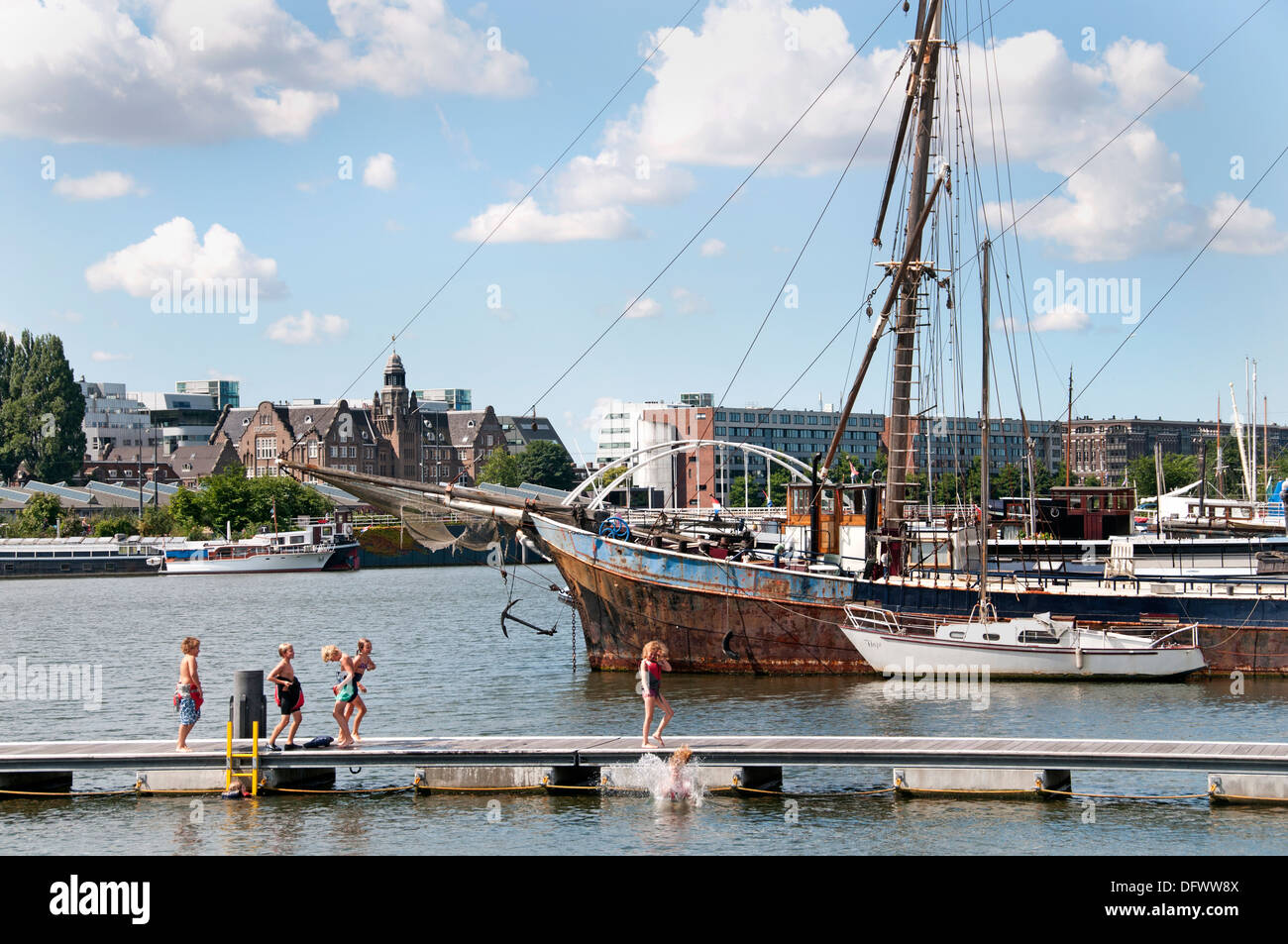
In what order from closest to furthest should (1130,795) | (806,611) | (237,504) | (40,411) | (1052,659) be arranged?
(1130,795) < (1052,659) < (806,611) < (237,504) < (40,411)

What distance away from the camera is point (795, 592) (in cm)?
4084

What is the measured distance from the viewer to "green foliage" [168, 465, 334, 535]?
465ft

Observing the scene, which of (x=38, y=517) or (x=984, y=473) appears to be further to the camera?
(x=38, y=517)

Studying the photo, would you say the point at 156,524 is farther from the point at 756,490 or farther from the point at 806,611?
the point at 806,611

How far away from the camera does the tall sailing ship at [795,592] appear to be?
40438 mm

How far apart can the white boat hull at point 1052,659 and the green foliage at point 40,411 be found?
13979 cm

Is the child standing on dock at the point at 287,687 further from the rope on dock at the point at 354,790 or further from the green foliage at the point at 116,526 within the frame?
the green foliage at the point at 116,526

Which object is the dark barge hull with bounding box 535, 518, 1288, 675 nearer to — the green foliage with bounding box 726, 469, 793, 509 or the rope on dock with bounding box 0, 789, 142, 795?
the rope on dock with bounding box 0, 789, 142, 795

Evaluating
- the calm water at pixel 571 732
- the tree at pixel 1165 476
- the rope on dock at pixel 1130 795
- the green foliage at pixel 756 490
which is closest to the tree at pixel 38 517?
the green foliage at pixel 756 490

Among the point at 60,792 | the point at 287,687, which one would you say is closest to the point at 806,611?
the point at 287,687

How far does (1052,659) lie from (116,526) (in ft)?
394

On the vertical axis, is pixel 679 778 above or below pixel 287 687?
below
